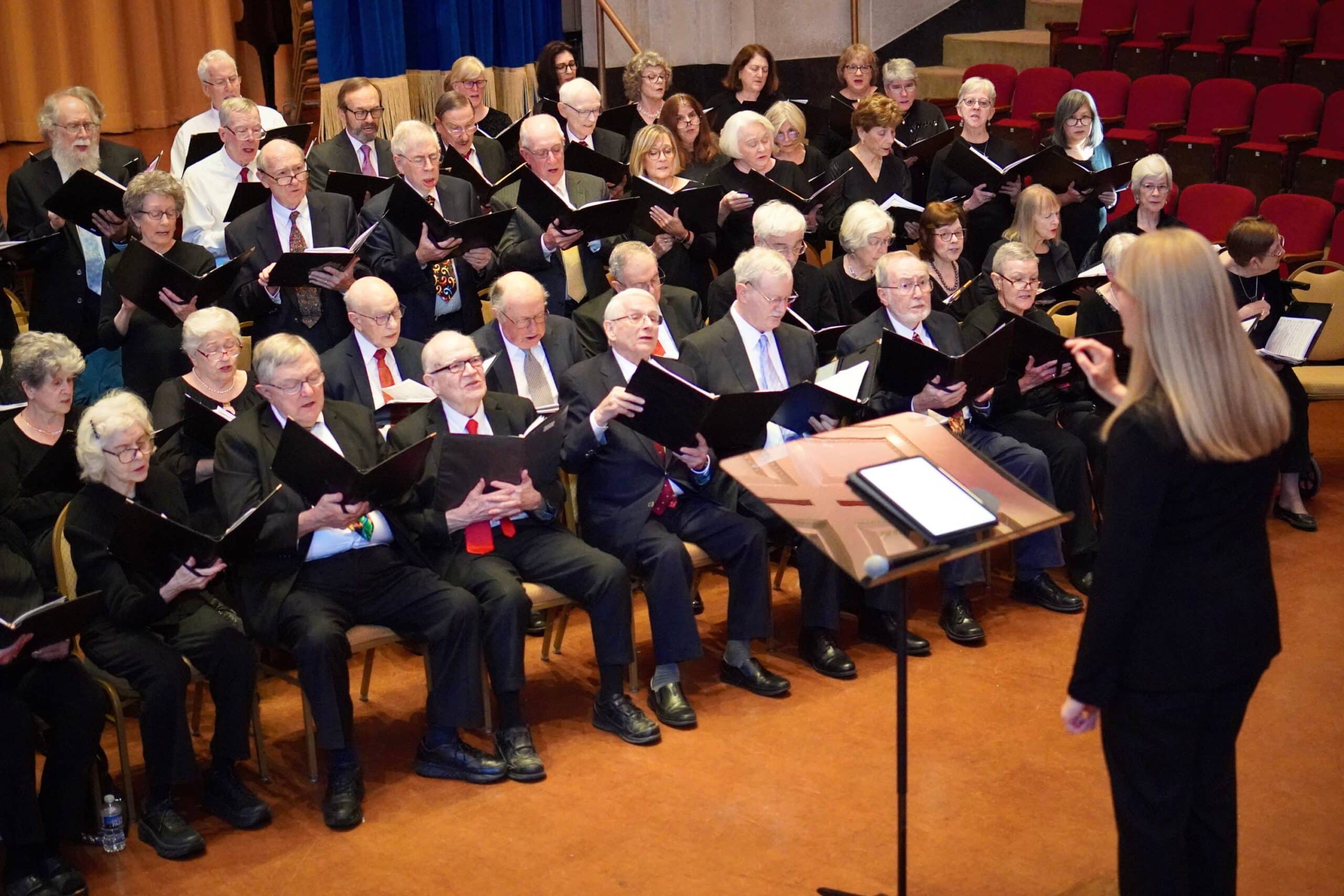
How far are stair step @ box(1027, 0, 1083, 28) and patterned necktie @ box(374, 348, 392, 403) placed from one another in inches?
282

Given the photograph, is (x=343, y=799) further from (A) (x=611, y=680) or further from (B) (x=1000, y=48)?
(B) (x=1000, y=48)

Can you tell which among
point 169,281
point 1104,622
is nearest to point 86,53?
point 169,281

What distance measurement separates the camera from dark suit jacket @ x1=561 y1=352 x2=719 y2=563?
4.72 metres

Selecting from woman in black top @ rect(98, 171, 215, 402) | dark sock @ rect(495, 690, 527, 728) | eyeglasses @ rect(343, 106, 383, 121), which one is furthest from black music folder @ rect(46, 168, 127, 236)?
dark sock @ rect(495, 690, 527, 728)

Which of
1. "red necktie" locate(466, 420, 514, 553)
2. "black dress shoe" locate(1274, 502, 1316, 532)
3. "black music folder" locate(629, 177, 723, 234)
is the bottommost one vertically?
"black dress shoe" locate(1274, 502, 1316, 532)

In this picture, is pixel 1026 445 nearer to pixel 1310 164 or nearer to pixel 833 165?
pixel 833 165

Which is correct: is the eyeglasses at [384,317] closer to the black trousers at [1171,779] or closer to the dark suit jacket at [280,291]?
the dark suit jacket at [280,291]

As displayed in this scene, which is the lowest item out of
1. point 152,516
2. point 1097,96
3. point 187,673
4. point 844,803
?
point 844,803

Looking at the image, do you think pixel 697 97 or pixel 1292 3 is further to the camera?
pixel 697 97

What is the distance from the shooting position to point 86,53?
8.84m

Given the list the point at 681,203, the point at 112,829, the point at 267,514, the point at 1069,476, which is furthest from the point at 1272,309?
the point at 112,829

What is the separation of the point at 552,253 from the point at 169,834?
9.06 feet

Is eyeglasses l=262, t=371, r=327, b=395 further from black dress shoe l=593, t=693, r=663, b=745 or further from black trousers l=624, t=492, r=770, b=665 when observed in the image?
black dress shoe l=593, t=693, r=663, b=745

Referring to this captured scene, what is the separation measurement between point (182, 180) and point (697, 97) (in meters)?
5.51
